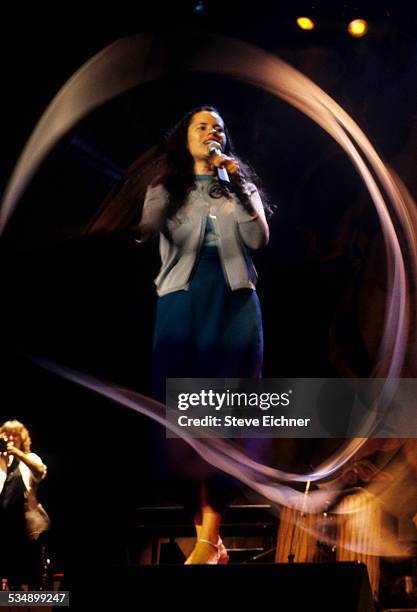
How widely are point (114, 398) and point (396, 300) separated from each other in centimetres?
124

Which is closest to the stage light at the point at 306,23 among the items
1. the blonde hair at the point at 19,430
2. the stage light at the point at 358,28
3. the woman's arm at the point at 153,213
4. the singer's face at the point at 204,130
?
the stage light at the point at 358,28

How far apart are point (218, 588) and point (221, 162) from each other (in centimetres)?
203

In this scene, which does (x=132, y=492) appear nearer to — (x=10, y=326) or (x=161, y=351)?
(x=161, y=351)

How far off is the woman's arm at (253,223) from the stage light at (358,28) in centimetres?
81

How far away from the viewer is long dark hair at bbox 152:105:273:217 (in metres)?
3.38

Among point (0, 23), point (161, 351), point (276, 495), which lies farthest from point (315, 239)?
point (0, 23)

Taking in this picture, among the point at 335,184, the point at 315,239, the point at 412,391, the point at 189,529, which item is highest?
the point at 335,184

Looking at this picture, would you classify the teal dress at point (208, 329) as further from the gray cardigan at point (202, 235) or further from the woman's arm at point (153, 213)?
the woman's arm at point (153, 213)

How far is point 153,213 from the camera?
3.41 meters

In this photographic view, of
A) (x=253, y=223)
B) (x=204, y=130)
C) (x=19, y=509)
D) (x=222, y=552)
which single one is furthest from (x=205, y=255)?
(x=19, y=509)

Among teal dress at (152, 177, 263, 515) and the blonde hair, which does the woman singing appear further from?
the blonde hair

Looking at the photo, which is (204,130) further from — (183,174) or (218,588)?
(218,588)

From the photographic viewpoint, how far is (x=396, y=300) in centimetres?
332

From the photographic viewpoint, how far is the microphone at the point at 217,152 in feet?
11.1
